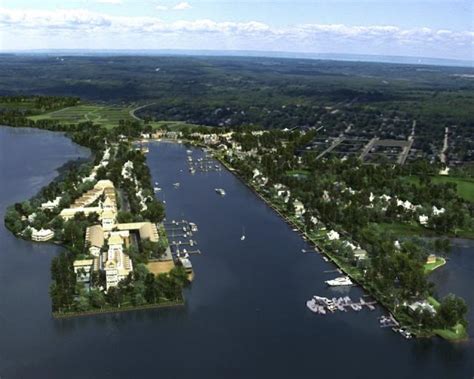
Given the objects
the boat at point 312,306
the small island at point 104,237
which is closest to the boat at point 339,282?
the boat at point 312,306

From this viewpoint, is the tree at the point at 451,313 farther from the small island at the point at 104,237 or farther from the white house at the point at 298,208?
the white house at the point at 298,208

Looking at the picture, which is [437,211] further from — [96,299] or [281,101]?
[281,101]

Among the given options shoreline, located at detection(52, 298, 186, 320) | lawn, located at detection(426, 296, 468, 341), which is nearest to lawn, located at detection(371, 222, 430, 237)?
lawn, located at detection(426, 296, 468, 341)

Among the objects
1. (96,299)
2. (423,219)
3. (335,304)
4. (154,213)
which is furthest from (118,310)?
(423,219)

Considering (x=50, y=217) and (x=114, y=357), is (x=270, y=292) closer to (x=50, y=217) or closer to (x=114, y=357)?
(x=114, y=357)

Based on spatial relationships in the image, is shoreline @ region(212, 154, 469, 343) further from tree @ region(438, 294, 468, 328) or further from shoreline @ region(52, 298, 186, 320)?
shoreline @ region(52, 298, 186, 320)

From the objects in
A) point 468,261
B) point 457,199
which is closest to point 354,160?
point 457,199
